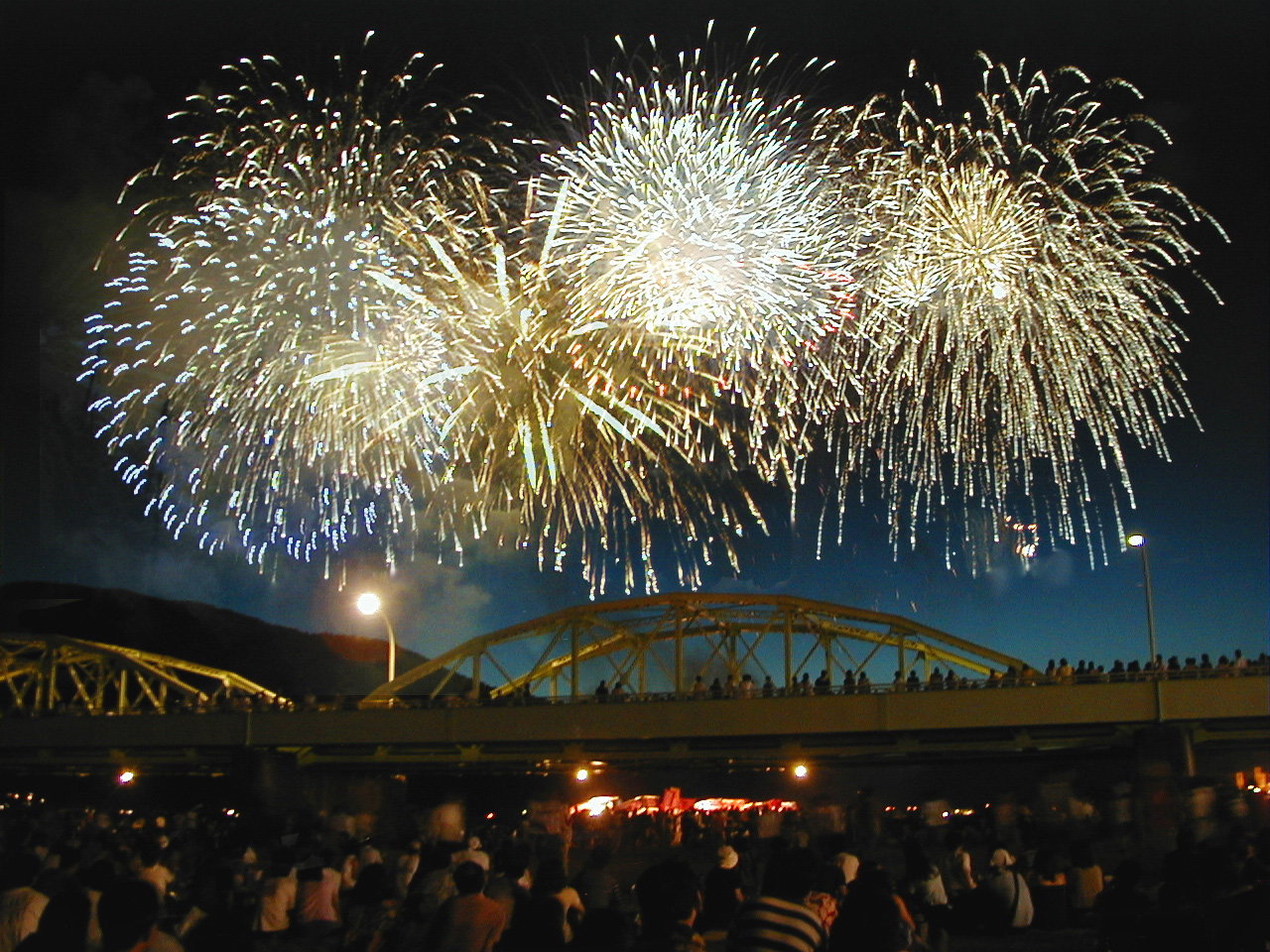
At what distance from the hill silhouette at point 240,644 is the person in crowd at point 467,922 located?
10324 cm

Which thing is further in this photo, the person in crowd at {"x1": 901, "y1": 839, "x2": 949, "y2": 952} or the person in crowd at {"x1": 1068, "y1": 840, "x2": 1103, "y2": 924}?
the person in crowd at {"x1": 1068, "y1": 840, "x2": 1103, "y2": 924}

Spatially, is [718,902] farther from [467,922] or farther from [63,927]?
[63,927]

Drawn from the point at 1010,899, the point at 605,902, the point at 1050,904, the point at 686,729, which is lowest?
the point at 1050,904

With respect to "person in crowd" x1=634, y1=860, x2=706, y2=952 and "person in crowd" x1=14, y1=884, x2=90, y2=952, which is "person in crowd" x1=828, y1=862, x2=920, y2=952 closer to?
"person in crowd" x1=634, y1=860, x2=706, y2=952

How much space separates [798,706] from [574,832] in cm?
834

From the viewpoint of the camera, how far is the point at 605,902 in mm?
10891

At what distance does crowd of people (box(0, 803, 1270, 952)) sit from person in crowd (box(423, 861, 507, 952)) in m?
0.01

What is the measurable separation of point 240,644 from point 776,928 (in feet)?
386

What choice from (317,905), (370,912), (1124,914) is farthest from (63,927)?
(1124,914)

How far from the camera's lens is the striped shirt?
6879 millimetres

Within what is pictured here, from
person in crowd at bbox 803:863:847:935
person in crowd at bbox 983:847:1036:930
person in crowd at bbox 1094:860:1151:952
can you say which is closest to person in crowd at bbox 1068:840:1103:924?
person in crowd at bbox 983:847:1036:930

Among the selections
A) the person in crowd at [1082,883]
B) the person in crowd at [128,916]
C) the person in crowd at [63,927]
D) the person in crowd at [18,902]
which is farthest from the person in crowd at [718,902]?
the person in crowd at [1082,883]


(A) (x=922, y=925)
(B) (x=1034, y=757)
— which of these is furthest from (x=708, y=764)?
(A) (x=922, y=925)

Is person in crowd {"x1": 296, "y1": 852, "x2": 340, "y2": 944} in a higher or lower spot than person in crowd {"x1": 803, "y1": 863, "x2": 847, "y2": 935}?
lower
